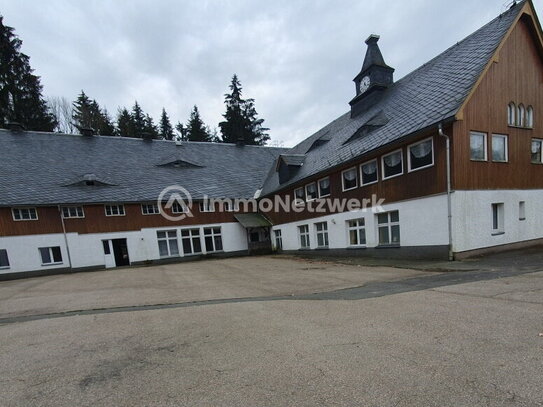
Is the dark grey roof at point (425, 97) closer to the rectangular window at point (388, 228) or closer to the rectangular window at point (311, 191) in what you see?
the rectangular window at point (311, 191)

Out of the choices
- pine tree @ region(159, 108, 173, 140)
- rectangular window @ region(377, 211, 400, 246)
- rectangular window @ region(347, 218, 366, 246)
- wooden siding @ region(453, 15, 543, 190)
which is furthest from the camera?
pine tree @ region(159, 108, 173, 140)

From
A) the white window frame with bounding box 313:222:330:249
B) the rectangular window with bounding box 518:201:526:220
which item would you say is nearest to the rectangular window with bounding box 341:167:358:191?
the white window frame with bounding box 313:222:330:249

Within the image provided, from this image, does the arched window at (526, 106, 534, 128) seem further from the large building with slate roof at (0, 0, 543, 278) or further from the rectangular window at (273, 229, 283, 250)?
the rectangular window at (273, 229, 283, 250)

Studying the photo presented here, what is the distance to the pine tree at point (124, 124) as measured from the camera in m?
45.5

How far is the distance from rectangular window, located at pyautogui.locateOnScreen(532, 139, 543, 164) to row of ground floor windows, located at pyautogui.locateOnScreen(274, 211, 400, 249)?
22.3 ft

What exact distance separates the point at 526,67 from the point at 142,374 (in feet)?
57.8

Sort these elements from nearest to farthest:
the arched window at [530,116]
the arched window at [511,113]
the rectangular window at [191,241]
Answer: the arched window at [511,113] → the arched window at [530,116] → the rectangular window at [191,241]

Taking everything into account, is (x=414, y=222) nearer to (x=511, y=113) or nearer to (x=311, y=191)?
(x=511, y=113)

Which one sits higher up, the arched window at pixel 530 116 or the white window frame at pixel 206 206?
the arched window at pixel 530 116

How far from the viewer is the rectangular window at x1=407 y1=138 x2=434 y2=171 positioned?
416 inches

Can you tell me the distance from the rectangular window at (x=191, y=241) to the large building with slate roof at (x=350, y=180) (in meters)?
0.09

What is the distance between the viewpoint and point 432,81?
44.1ft

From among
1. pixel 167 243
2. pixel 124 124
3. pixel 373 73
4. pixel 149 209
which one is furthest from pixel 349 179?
pixel 124 124

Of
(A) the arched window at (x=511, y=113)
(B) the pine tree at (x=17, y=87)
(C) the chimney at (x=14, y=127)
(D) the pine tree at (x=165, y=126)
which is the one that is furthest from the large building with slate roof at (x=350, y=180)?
(D) the pine tree at (x=165, y=126)
